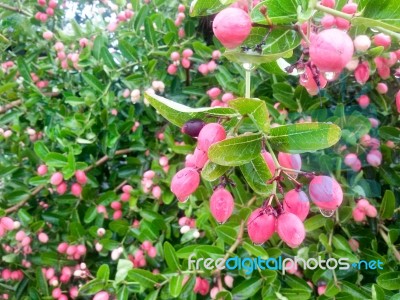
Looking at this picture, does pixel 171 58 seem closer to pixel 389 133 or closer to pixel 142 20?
pixel 142 20

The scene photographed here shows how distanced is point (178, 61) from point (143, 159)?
37 centimetres

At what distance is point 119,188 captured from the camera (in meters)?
1.67

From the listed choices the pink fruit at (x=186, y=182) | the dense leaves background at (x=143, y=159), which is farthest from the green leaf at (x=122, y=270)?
the pink fruit at (x=186, y=182)

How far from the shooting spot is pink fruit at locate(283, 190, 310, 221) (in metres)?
0.62

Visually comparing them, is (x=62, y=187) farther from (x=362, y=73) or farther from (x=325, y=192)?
(x=325, y=192)

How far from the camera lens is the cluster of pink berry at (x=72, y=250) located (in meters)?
1.56

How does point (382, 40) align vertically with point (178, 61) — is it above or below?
above

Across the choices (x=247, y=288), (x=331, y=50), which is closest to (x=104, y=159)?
(x=247, y=288)

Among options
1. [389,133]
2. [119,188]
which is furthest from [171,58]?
[389,133]

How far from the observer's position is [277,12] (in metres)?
0.56

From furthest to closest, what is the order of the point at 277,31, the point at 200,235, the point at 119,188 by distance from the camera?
1. the point at 119,188
2. the point at 200,235
3. the point at 277,31

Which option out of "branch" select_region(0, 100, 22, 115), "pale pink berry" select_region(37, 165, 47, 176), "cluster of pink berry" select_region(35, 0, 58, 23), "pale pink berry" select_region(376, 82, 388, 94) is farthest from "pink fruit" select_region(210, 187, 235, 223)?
"cluster of pink berry" select_region(35, 0, 58, 23)

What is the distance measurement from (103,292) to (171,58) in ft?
2.62

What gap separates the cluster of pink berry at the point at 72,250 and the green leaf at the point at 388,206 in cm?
95
